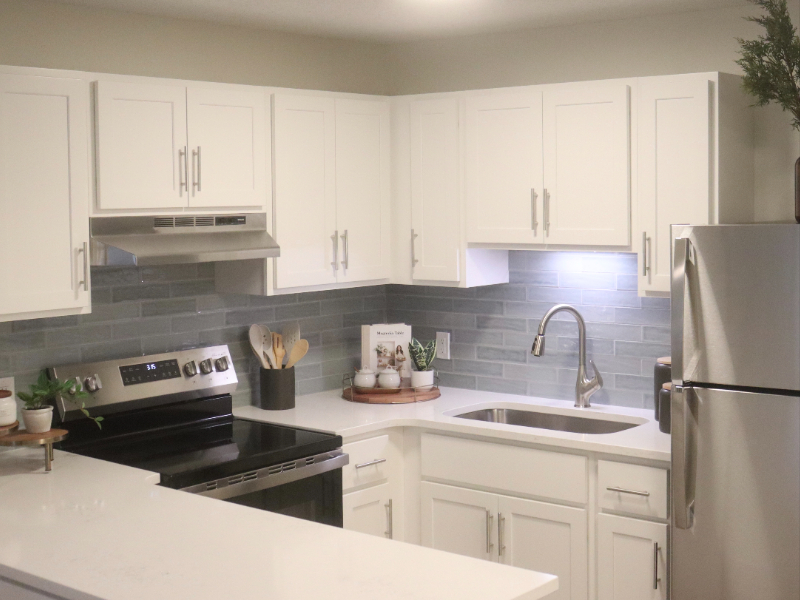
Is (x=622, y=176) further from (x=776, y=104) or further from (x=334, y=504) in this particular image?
(x=334, y=504)

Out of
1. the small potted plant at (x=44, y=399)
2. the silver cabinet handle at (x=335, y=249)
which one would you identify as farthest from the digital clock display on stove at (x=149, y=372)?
the silver cabinet handle at (x=335, y=249)

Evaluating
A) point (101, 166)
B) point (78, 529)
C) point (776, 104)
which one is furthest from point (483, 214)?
point (78, 529)

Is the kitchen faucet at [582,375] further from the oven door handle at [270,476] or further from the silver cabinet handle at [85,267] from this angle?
the silver cabinet handle at [85,267]

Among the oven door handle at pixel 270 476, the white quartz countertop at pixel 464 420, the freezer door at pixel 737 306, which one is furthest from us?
the white quartz countertop at pixel 464 420

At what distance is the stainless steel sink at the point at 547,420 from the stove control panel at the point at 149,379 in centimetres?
97

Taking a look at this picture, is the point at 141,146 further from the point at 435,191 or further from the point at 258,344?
the point at 435,191

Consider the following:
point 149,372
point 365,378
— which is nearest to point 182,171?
point 149,372

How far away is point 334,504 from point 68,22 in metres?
1.88

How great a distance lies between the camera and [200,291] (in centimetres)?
379

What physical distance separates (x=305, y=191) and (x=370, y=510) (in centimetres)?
123

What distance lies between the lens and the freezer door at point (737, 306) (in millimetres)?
2730

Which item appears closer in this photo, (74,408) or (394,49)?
(74,408)

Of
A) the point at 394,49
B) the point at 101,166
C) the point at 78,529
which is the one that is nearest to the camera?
the point at 78,529

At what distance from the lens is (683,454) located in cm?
293
